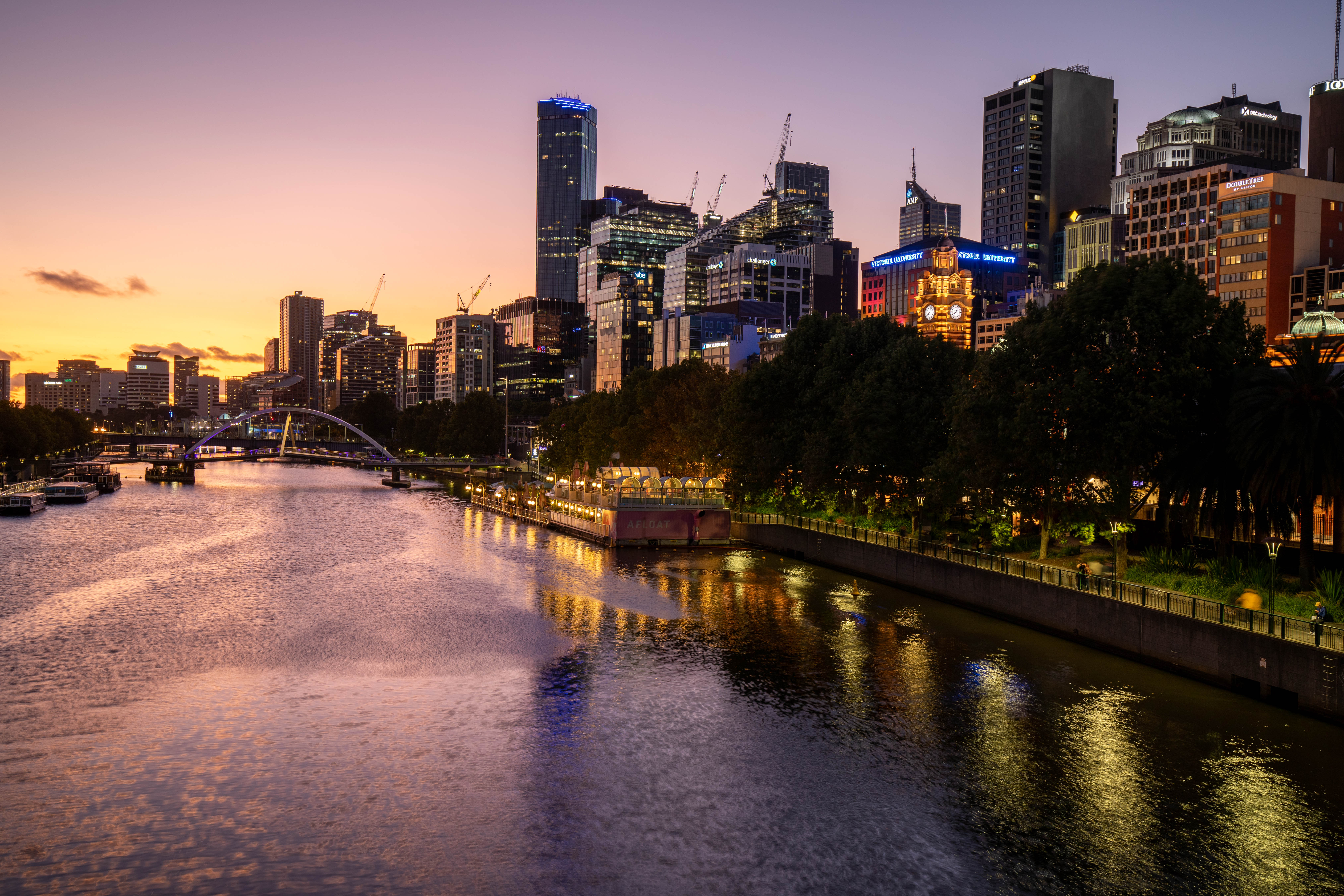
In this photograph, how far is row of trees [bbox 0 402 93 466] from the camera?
13725 cm

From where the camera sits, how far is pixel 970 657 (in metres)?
43.8

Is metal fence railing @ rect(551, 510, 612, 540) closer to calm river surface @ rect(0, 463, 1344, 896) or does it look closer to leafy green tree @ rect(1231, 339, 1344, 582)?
calm river surface @ rect(0, 463, 1344, 896)

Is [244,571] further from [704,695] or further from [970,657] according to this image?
[970,657]

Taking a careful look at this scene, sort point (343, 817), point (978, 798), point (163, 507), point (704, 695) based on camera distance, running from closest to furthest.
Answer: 1. point (343, 817)
2. point (978, 798)
3. point (704, 695)
4. point (163, 507)

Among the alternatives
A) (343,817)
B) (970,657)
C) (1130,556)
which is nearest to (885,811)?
(343,817)

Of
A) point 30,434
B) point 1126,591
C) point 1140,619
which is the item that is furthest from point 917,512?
point 30,434

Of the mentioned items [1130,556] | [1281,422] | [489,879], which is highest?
[1281,422]

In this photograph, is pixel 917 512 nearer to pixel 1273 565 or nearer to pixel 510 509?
pixel 1273 565

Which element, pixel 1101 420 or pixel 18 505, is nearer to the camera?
pixel 1101 420

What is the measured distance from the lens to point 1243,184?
136 m

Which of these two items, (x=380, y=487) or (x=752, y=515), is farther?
(x=380, y=487)

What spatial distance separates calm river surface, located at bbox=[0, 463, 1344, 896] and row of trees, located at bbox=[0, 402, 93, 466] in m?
98.1

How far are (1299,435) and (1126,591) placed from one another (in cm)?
974

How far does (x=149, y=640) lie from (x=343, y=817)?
26.1 meters
